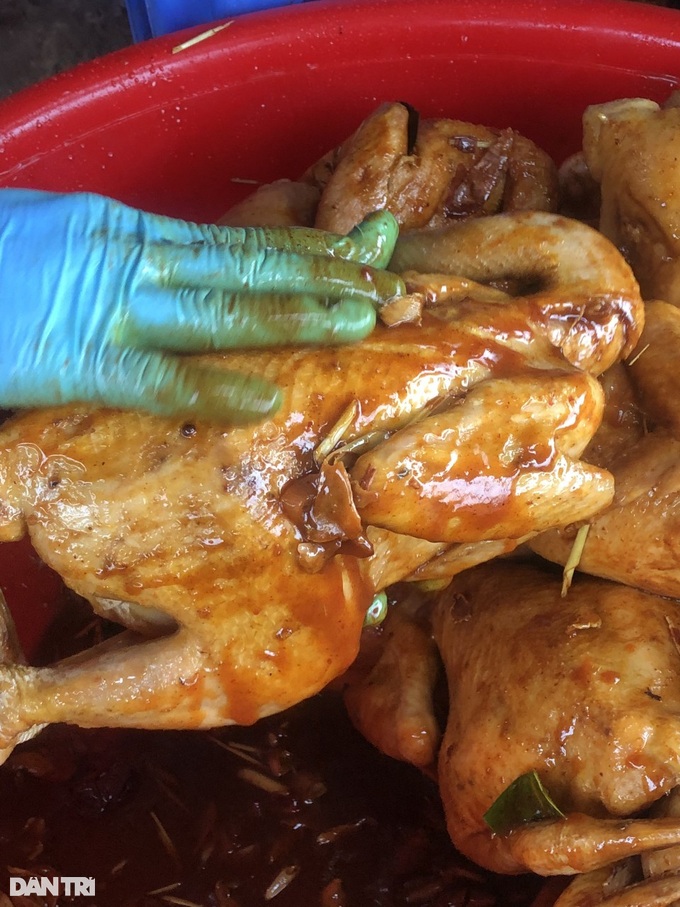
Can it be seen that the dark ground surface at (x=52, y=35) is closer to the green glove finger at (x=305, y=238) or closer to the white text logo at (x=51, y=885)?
the green glove finger at (x=305, y=238)

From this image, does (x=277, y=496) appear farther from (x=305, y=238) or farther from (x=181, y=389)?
(x=305, y=238)

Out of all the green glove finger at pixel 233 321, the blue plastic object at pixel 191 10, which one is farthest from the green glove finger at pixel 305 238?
the blue plastic object at pixel 191 10

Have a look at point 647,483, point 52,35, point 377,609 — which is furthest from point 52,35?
point 647,483

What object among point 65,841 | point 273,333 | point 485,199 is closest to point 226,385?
point 273,333

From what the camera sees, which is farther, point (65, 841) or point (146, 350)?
point (65, 841)

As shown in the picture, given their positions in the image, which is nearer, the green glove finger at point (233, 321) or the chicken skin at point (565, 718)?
the green glove finger at point (233, 321)

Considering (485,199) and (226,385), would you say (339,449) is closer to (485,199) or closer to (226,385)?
(226,385)

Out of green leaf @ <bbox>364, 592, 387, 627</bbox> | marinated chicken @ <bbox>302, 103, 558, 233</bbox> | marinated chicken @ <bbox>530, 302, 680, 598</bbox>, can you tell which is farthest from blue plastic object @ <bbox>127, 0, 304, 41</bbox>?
green leaf @ <bbox>364, 592, 387, 627</bbox>
